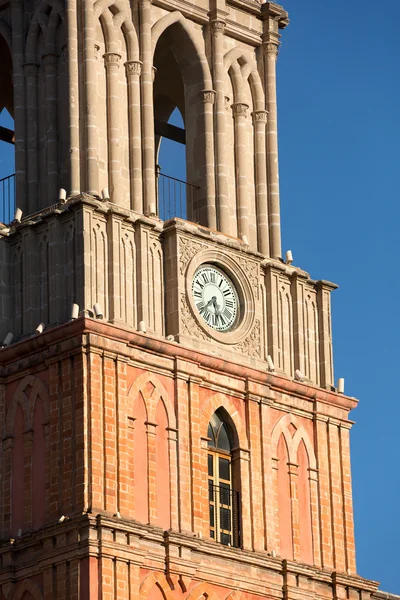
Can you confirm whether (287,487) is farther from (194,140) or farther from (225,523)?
(194,140)

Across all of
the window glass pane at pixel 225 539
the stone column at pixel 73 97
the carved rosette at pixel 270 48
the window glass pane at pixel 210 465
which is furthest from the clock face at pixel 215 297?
the carved rosette at pixel 270 48

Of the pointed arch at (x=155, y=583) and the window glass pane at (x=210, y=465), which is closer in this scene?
the pointed arch at (x=155, y=583)

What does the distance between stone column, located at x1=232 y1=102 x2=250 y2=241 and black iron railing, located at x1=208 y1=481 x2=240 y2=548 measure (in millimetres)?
7165

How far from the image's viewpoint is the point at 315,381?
7900 cm

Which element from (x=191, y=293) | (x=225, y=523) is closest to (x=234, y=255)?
(x=191, y=293)

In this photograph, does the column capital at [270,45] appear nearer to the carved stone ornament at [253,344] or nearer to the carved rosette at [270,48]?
the carved rosette at [270,48]

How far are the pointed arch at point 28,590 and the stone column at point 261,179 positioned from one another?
11.8m

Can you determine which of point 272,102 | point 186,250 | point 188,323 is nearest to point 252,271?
point 186,250

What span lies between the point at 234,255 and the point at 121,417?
21.4 ft

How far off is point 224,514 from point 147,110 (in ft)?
34.4

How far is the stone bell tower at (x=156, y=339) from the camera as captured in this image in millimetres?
72625

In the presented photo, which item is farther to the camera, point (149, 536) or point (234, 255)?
point (234, 255)

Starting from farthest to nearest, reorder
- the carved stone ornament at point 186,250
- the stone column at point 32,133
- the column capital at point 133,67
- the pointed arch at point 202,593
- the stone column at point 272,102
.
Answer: the stone column at point 272,102 < the column capital at point 133,67 < the stone column at point 32,133 < the carved stone ornament at point 186,250 < the pointed arch at point 202,593

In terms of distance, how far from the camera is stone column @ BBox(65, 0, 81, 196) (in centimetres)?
7556
